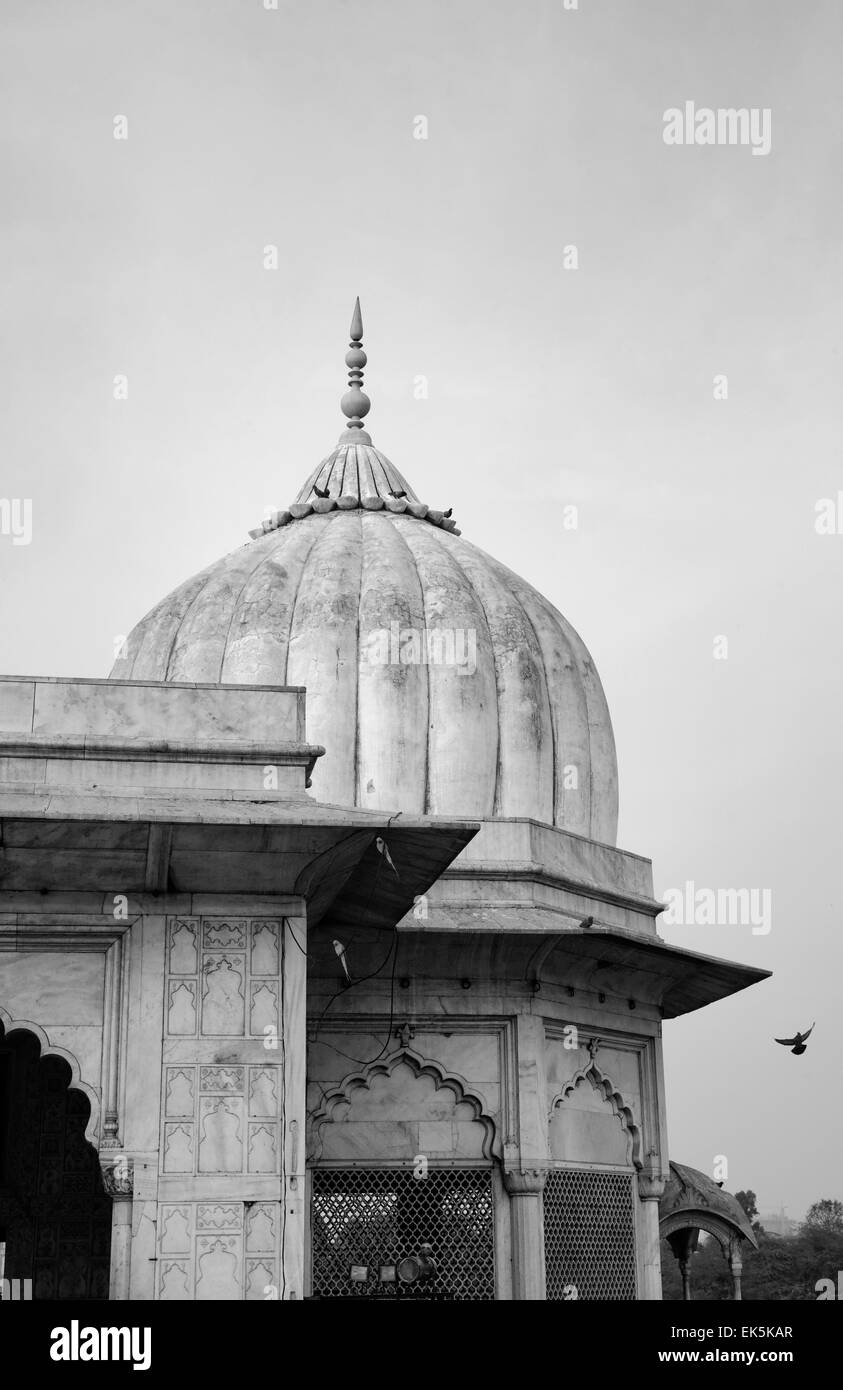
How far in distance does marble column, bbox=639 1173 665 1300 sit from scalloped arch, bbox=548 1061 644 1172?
0.18m

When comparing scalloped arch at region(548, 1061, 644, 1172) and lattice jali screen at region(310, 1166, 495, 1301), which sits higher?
scalloped arch at region(548, 1061, 644, 1172)

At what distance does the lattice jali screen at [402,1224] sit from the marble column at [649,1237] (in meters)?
1.88

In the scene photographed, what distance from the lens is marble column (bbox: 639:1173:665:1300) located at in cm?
1564

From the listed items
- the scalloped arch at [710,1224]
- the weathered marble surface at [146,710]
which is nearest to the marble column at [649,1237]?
the scalloped arch at [710,1224]

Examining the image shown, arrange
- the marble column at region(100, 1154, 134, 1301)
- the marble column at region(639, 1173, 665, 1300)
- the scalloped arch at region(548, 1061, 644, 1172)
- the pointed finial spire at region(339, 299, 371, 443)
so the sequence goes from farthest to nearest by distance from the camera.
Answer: the pointed finial spire at region(339, 299, 371, 443)
the marble column at region(639, 1173, 665, 1300)
the scalloped arch at region(548, 1061, 644, 1172)
the marble column at region(100, 1154, 134, 1301)

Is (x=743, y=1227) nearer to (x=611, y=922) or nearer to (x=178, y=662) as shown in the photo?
(x=611, y=922)

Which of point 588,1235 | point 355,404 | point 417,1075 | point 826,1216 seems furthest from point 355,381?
point 826,1216

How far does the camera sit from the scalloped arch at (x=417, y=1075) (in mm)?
14578

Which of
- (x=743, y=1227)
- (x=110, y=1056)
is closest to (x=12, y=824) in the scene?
(x=110, y=1056)

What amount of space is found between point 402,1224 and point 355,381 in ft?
34.2

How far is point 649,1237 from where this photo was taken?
1589cm

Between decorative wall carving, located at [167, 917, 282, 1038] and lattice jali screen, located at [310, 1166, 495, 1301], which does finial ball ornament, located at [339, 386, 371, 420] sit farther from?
decorative wall carving, located at [167, 917, 282, 1038]

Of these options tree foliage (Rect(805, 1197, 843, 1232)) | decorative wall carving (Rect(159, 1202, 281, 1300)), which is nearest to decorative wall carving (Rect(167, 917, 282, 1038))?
decorative wall carving (Rect(159, 1202, 281, 1300))

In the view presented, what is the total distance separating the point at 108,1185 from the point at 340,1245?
4145mm
